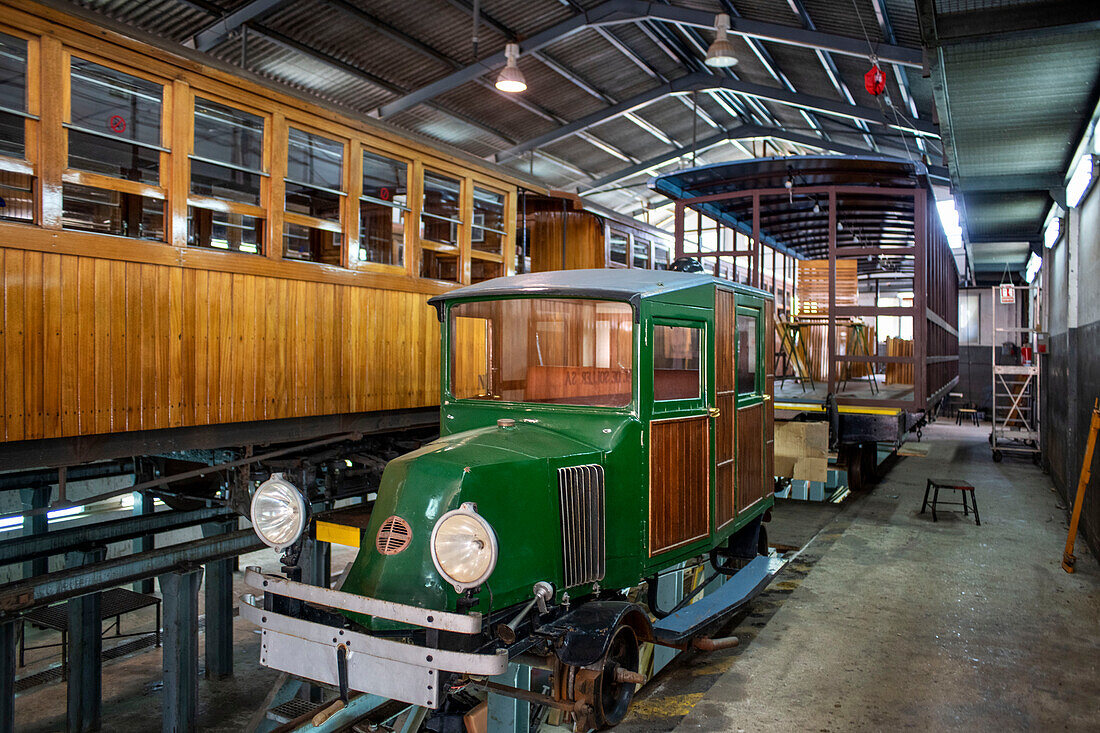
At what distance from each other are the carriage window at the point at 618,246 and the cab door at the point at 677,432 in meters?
6.60

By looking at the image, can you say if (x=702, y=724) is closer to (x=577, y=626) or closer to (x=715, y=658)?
(x=577, y=626)

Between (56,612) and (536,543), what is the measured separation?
7672 millimetres

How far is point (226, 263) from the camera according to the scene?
5.30 meters

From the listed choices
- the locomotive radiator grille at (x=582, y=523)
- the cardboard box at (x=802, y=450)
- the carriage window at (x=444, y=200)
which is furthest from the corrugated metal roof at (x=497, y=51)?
the locomotive radiator grille at (x=582, y=523)

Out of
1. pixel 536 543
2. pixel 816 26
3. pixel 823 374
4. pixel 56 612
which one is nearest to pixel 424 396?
pixel 536 543

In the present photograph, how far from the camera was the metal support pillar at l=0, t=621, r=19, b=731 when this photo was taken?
5062 millimetres

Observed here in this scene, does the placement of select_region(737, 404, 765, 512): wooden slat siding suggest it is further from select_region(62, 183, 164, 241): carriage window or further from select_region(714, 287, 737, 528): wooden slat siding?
select_region(62, 183, 164, 241): carriage window

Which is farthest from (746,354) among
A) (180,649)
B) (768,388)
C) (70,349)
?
(180,649)

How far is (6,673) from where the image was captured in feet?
16.9

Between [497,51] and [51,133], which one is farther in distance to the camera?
[497,51]

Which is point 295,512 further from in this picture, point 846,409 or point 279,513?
point 846,409

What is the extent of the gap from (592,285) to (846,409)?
6137 mm

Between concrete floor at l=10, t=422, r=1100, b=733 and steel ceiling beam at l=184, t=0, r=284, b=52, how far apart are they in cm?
878

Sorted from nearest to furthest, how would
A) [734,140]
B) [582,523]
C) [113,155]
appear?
[582,523] → [113,155] → [734,140]
